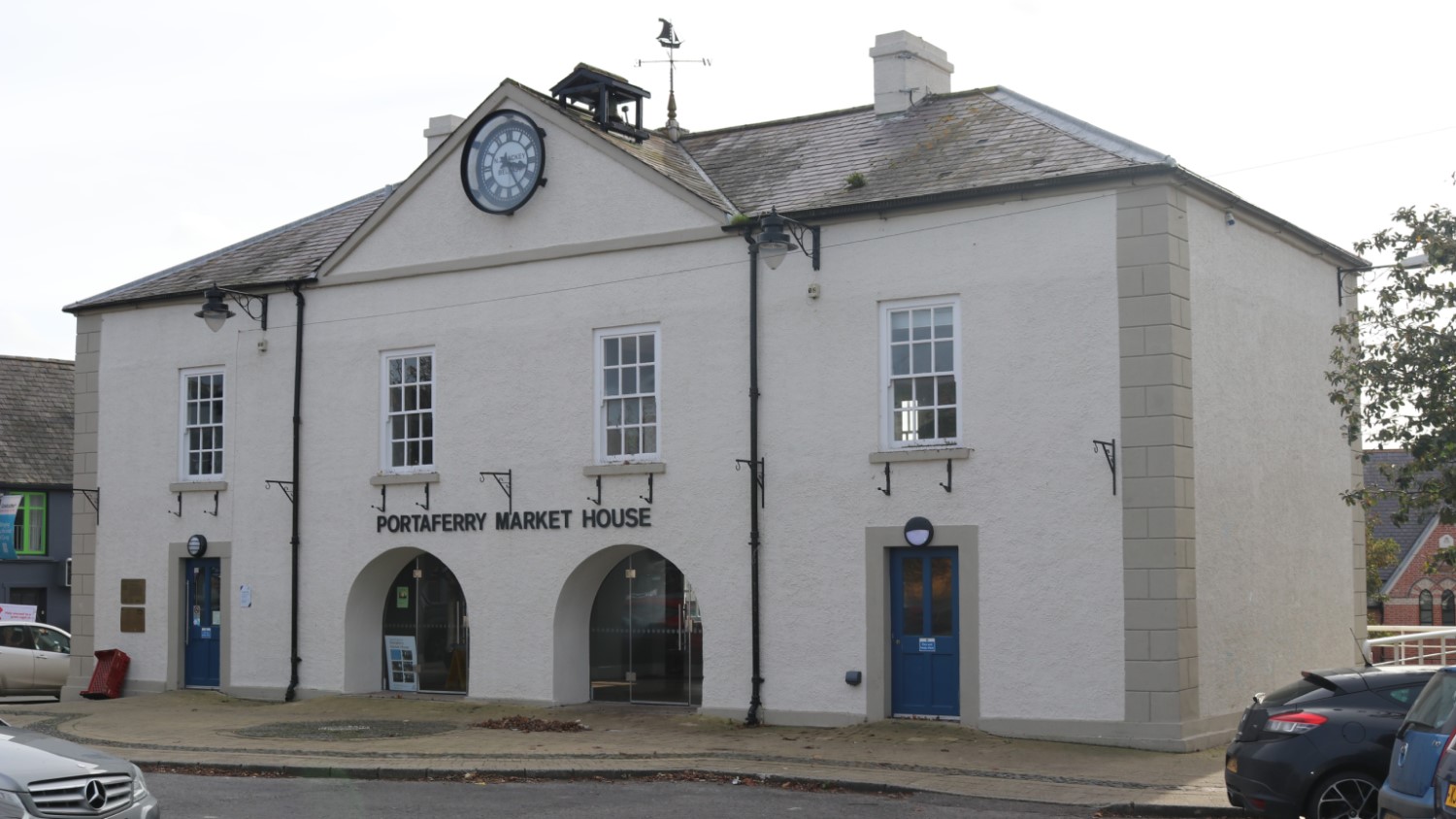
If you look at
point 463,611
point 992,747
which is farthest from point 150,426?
point 992,747

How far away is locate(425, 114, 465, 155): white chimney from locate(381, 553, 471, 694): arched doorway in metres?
7.33

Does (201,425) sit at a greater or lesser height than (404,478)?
greater

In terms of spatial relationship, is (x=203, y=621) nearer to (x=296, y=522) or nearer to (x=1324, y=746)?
(x=296, y=522)

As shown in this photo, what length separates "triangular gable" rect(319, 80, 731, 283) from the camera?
21531 mm

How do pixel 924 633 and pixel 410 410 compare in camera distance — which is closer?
pixel 924 633

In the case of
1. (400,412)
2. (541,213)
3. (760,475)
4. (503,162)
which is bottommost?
(760,475)

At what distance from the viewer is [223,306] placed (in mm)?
23094

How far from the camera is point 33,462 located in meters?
40.2

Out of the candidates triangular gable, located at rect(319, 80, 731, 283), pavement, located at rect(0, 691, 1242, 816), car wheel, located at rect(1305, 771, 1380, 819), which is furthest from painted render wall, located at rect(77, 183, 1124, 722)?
car wheel, located at rect(1305, 771, 1380, 819)

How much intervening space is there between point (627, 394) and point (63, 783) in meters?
11.8

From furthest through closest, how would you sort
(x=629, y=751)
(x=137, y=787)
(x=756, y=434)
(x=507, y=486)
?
(x=507, y=486)
(x=756, y=434)
(x=629, y=751)
(x=137, y=787)

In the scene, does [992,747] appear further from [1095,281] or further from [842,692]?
[1095,281]

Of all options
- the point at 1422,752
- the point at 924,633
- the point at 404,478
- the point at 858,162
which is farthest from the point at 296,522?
the point at 1422,752

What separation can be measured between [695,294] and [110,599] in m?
11.7
